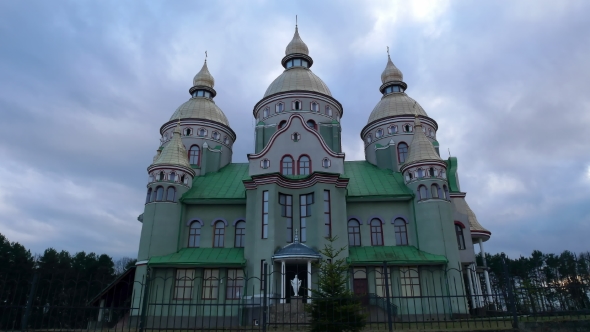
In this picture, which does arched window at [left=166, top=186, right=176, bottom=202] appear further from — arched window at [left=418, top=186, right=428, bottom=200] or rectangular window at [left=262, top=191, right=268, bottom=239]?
arched window at [left=418, top=186, right=428, bottom=200]

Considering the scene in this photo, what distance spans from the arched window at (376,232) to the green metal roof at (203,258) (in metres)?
7.89

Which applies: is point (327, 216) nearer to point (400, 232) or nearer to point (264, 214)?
point (264, 214)

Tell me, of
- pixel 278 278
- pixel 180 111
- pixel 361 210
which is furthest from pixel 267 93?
pixel 278 278

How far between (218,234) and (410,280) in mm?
11671

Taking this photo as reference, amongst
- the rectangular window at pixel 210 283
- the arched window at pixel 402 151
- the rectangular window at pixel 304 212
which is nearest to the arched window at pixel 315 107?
the arched window at pixel 402 151

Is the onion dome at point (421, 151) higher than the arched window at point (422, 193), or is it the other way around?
the onion dome at point (421, 151)

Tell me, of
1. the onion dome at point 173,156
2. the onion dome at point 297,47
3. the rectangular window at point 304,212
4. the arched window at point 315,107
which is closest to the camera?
the rectangular window at point 304,212

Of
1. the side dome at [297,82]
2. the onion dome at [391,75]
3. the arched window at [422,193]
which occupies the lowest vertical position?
the arched window at [422,193]

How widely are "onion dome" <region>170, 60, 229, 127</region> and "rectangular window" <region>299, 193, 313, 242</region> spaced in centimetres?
1322

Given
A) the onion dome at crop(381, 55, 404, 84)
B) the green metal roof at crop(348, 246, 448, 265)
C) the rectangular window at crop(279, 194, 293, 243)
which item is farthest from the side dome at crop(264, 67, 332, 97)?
the green metal roof at crop(348, 246, 448, 265)

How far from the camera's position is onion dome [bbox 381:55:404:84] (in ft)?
117

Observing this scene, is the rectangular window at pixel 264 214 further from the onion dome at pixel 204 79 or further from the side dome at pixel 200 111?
the onion dome at pixel 204 79

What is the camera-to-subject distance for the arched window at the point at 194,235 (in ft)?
82.6

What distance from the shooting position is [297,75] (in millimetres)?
32625
